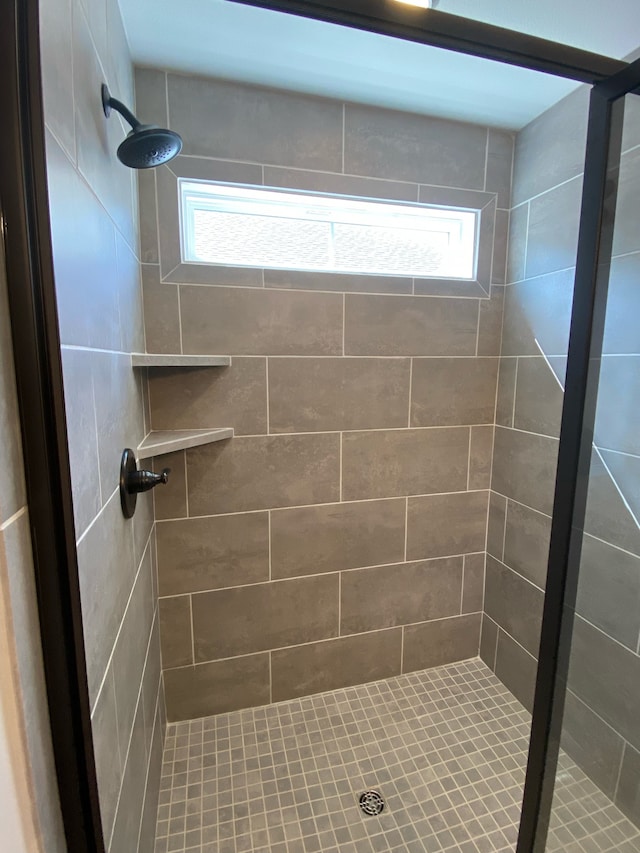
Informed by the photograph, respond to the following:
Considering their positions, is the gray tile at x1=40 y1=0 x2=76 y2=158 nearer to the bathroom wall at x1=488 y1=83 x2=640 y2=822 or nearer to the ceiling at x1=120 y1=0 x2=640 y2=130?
the ceiling at x1=120 y1=0 x2=640 y2=130

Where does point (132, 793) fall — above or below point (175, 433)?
below

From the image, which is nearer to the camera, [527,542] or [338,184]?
[338,184]

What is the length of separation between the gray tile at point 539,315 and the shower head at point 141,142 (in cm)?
127

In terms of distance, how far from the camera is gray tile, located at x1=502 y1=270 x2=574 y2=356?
4.62 feet

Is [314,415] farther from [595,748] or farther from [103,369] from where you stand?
[595,748]

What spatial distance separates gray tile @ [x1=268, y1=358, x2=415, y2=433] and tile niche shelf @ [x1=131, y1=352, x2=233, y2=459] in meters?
0.20

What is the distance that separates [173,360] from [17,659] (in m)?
0.86

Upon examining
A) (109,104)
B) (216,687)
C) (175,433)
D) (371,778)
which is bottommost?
(371,778)

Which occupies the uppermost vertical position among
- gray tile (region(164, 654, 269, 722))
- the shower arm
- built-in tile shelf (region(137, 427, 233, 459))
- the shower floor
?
the shower arm

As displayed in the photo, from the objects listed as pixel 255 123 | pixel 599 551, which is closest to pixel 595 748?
pixel 599 551

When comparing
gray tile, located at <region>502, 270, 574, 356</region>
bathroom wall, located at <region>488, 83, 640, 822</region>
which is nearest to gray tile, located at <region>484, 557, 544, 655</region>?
bathroom wall, located at <region>488, 83, 640, 822</region>

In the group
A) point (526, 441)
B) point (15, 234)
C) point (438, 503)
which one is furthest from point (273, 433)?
point (15, 234)

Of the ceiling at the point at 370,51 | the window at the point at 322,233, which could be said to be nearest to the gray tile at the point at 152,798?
the window at the point at 322,233

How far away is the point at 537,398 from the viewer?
1.52 metres
